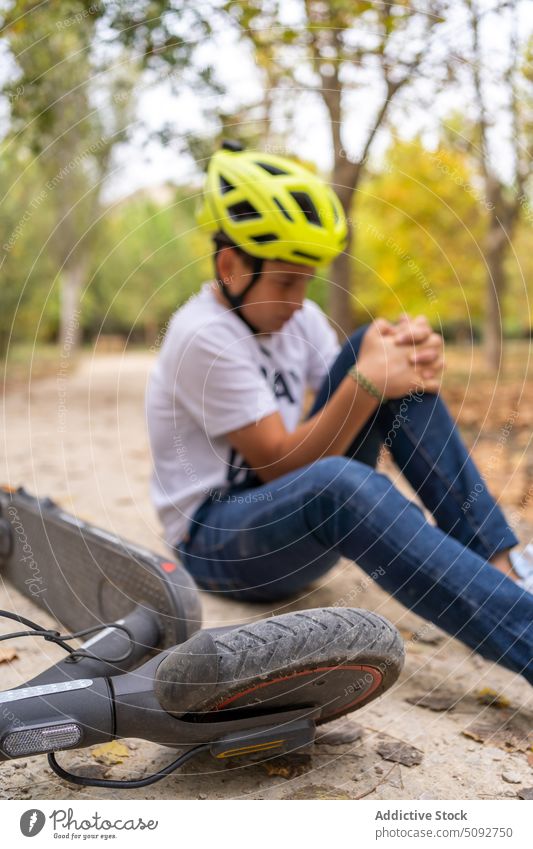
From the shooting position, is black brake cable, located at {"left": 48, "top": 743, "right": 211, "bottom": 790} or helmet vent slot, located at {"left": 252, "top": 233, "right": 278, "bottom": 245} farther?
helmet vent slot, located at {"left": 252, "top": 233, "right": 278, "bottom": 245}

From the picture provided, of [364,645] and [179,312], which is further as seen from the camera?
[179,312]

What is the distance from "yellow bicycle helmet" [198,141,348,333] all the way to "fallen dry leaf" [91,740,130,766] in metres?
1.17

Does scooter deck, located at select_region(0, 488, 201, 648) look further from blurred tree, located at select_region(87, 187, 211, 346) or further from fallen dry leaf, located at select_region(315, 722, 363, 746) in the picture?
blurred tree, located at select_region(87, 187, 211, 346)

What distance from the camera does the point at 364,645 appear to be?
1.43 metres

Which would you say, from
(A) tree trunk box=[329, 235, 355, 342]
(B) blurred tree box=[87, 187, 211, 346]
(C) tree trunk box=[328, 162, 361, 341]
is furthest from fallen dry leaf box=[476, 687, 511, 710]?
(A) tree trunk box=[329, 235, 355, 342]

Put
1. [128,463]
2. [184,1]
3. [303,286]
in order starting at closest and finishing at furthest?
[303,286] < [184,1] < [128,463]

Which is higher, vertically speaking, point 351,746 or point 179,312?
point 179,312

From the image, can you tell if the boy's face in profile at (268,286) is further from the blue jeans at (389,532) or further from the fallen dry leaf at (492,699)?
the fallen dry leaf at (492,699)

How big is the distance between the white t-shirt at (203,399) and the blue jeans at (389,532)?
70 millimetres

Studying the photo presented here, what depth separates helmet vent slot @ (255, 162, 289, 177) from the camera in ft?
6.94

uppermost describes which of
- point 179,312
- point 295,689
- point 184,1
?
point 184,1

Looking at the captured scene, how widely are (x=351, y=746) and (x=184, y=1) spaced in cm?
257
